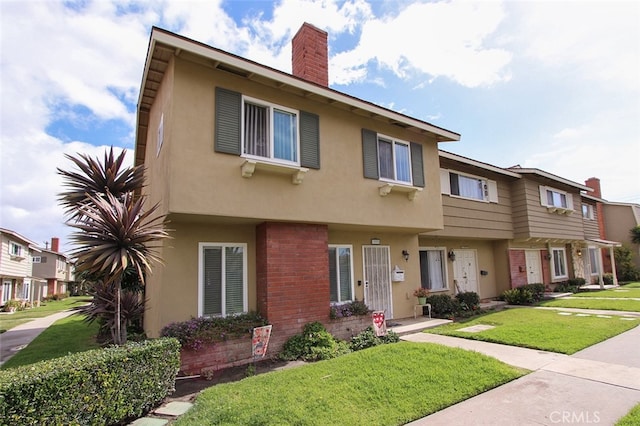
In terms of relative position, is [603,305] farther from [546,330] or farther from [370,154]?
[370,154]

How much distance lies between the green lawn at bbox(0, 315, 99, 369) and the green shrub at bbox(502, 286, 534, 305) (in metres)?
16.2

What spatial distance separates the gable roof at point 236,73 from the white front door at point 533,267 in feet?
37.0

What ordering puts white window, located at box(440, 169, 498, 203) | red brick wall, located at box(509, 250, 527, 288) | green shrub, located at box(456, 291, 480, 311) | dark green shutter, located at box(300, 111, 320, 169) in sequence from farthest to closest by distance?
red brick wall, located at box(509, 250, 527, 288)
white window, located at box(440, 169, 498, 203)
green shrub, located at box(456, 291, 480, 311)
dark green shutter, located at box(300, 111, 320, 169)

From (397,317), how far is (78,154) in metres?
10.6

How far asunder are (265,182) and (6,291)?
107 feet

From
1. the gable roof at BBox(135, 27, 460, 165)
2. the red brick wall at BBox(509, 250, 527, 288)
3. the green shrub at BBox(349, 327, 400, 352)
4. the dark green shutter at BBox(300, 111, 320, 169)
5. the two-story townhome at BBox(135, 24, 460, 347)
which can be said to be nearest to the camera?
the gable roof at BBox(135, 27, 460, 165)

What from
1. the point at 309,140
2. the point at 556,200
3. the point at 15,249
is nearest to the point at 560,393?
the point at 309,140

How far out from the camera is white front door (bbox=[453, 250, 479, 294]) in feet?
50.9

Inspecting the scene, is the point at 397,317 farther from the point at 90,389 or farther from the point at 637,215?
the point at 637,215

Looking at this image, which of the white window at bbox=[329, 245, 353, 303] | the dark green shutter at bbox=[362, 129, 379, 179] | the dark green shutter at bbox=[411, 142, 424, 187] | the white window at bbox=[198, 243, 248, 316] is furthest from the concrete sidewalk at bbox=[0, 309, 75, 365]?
the dark green shutter at bbox=[411, 142, 424, 187]

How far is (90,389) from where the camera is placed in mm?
4488

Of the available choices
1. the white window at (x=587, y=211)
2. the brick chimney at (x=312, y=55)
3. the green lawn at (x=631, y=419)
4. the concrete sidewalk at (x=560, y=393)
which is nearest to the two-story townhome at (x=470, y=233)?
the brick chimney at (x=312, y=55)

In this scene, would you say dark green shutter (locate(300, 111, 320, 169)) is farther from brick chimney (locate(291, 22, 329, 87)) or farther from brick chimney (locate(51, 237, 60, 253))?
brick chimney (locate(51, 237, 60, 253))

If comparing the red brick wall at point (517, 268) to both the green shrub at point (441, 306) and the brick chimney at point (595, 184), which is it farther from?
the brick chimney at point (595, 184)
